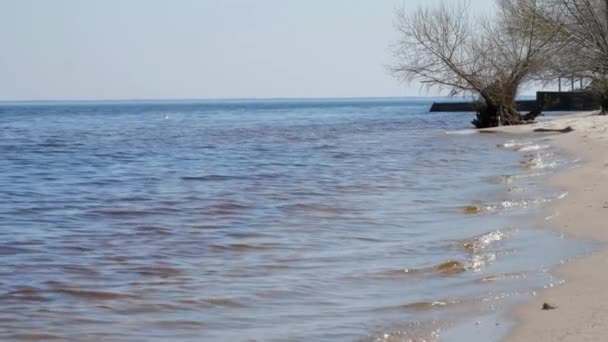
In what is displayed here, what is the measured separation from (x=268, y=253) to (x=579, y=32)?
17766mm

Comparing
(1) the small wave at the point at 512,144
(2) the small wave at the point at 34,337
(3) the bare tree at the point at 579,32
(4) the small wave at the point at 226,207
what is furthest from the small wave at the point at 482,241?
(1) the small wave at the point at 512,144

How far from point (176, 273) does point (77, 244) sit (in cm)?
239

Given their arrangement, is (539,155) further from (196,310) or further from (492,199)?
(196,310)

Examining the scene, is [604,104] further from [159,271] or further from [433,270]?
[159,271]

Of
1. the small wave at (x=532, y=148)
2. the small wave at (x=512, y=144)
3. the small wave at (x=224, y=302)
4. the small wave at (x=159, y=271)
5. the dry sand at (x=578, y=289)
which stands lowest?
the small wave at (x=512, y=144)

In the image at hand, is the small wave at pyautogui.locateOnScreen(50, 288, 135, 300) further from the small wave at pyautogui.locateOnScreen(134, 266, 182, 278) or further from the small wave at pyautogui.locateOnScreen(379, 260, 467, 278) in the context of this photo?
the small wave at pyautogui.locateOnScreen(379, 260, 467, 278)

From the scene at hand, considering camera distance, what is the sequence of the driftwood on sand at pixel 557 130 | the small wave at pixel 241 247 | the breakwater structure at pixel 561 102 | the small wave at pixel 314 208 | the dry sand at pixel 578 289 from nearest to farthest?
the dry sand at pixel 578 289 < the small wave at pixel 241 247 < the small wave at pixel 314 208 < the driftwood on sand at pixel 557 130 < the breakwater structure at pixel 561 102

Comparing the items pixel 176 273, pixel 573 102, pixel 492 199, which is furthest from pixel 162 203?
pixel 573 102

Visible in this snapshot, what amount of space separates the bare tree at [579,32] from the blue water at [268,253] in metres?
5.19

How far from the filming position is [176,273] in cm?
891

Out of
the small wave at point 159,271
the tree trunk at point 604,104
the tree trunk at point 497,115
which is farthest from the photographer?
the tree trunk at point 497,115

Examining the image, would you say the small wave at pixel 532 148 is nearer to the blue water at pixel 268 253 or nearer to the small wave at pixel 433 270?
the blue water at pixel 268 253

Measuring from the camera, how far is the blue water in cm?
695

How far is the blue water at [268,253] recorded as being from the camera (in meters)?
6.95
